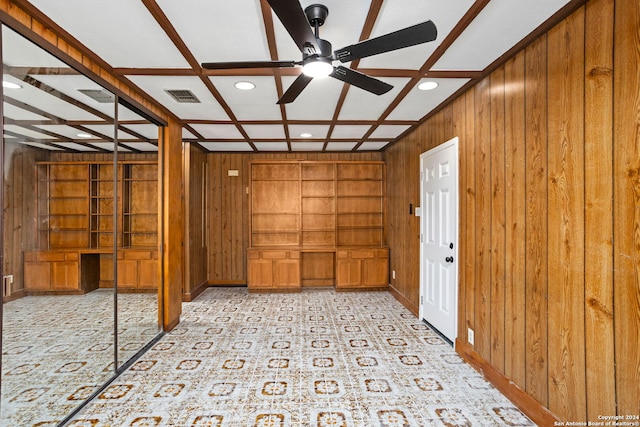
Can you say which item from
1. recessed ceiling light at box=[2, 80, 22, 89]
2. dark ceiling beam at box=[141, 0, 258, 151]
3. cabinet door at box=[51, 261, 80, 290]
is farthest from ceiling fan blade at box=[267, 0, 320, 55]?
cabinet door at box=[51, 261, 80, 290]

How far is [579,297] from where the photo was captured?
1.78m

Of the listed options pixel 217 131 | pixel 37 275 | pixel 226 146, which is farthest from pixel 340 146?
pixel 37 275

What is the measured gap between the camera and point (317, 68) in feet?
5.91

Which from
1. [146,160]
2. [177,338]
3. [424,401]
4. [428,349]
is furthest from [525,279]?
[146,160]

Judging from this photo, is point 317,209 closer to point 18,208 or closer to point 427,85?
point 427,85

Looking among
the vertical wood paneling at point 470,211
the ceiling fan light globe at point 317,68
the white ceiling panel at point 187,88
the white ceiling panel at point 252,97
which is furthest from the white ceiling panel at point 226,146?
the ceiling fan light globe at point 317,68

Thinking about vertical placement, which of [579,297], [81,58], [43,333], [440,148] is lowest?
[43,333]

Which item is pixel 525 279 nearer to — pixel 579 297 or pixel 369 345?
pixel 579 297

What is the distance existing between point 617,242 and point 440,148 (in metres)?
2.22

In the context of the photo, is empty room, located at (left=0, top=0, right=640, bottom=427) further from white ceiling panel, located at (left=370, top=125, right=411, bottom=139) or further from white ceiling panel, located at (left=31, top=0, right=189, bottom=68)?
white ceiling panel, located at (left=370, top=125, right=411, bottom=139)

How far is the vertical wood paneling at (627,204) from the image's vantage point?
146cm

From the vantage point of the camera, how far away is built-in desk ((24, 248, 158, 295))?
81.9 inches

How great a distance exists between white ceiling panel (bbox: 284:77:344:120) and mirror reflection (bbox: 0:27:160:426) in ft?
5.42

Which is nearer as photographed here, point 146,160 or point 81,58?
point 81,58
